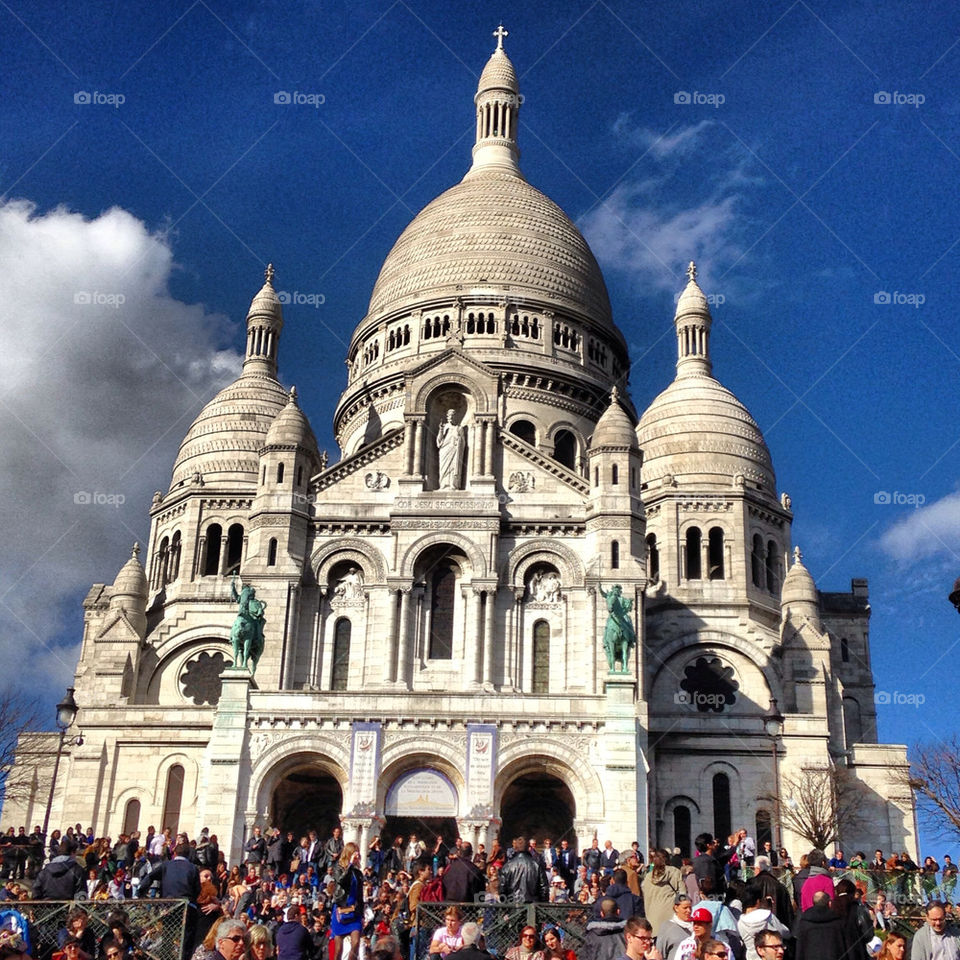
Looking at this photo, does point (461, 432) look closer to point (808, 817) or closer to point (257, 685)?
point (257, 685)

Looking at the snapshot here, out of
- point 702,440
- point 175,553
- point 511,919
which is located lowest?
point 511,919

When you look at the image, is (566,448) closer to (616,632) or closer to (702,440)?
(702,440)

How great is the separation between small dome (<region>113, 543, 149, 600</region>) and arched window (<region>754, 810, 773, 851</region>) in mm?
24615

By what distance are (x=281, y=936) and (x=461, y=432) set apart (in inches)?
1256

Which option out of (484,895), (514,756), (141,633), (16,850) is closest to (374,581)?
(514,756)

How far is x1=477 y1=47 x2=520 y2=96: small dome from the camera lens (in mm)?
79688

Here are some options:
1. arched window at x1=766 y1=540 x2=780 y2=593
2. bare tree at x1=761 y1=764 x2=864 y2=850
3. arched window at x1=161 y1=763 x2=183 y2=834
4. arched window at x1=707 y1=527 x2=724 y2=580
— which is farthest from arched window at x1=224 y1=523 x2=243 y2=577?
bare tree at x1=761 y1=764 x2=864 y2=850

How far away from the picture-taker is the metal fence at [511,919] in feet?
67.7

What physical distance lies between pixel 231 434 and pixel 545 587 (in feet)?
66.2

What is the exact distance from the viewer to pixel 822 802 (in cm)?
4641

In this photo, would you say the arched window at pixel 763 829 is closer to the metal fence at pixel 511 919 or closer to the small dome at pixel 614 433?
the small dome at pixel 614 433

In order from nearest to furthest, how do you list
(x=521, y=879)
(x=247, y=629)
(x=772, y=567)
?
1. (x=521, y=879)
2. (x=247, y=629)
3. (x=772, y=567)

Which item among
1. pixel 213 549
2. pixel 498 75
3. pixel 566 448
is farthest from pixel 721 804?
pixel 498 75

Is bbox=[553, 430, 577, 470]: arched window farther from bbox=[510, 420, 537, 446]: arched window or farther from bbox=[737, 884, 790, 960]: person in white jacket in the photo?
bbox=[737, 884, 790, 960]: person in white jacket
